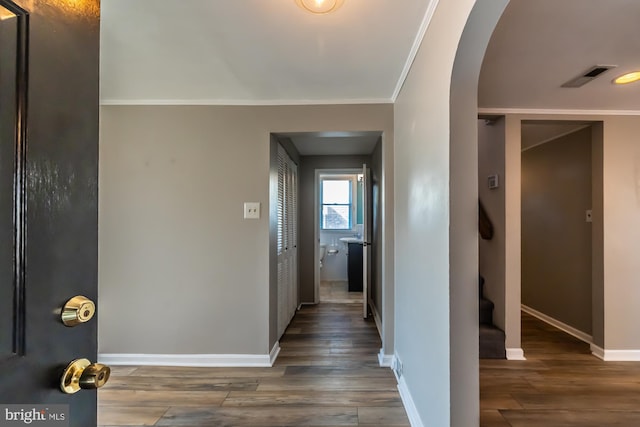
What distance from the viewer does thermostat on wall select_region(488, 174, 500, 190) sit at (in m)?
2.99

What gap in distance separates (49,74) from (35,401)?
0.58 meters

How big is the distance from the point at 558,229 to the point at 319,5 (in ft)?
12.0

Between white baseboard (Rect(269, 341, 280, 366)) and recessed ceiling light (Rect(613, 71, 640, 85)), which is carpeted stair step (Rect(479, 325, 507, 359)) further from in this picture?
recessed ceiling light (Rect(613, 71, 640, 85))

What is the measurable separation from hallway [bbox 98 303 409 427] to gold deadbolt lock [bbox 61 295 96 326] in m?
1.66

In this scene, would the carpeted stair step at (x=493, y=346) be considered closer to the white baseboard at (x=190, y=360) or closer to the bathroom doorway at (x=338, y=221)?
the white baseboard at (x=190, y=360)

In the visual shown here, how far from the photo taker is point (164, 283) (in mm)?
2723

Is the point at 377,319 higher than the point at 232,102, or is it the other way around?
the point at 232,102

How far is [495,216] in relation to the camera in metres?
2.99

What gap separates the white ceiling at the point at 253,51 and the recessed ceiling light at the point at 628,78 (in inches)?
60.7

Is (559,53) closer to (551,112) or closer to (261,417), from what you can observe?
(551,112)

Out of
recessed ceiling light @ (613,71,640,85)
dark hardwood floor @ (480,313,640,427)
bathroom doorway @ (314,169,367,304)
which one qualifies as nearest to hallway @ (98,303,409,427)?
dark hardwood floor @ (480,313,640,427)

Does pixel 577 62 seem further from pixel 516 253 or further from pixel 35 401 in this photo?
pixel 35 401

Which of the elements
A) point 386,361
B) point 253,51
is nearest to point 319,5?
point 253,51

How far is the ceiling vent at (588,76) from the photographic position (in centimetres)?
208
